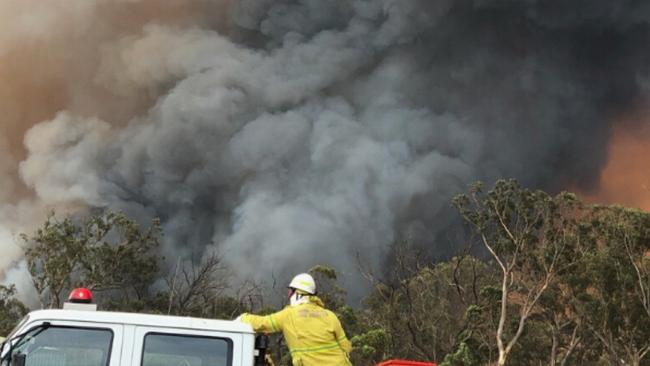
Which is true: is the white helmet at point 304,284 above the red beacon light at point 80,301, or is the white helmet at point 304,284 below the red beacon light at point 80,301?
above

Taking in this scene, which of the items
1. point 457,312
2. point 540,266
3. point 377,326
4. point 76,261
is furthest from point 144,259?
point 540,266

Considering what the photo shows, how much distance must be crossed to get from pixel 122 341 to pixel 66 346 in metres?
0.43

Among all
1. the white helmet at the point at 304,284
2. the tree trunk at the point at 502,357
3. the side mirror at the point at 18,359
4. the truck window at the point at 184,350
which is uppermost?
the tree trunk at the point at 502,357

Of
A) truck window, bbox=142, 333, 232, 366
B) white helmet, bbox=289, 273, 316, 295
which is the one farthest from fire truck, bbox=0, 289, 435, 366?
white helmet, bbox=289, 273, 316, 295

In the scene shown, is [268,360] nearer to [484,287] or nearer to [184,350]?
[184,350]

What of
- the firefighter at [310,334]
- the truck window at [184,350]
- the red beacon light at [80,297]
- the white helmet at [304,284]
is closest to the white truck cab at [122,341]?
the truck window at [184,350]

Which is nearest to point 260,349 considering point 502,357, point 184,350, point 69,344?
point 184,350

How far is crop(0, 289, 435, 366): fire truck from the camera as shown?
222 inches

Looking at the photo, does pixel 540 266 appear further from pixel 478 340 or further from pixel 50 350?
pixel 50 350

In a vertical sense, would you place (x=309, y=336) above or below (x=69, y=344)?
above

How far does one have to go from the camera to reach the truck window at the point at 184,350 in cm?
576

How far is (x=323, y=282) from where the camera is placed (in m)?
47.6

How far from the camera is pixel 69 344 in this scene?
18.7 ft

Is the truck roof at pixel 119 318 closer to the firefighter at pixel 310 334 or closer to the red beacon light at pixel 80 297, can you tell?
the red beacon light at pixel 80 297
